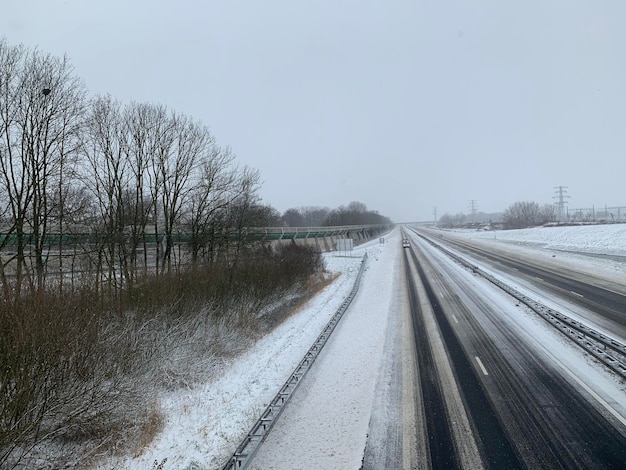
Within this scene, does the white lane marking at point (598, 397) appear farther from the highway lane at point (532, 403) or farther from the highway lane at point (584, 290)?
the highway lane at point (584, 290)

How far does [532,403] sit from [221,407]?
271 inches

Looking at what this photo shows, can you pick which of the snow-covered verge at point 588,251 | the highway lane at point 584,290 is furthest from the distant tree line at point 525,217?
the highway lane at point 584,290

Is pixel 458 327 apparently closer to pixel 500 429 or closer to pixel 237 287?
pixel 500 429

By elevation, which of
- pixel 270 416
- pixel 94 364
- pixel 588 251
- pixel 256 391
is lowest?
pixel 256 391

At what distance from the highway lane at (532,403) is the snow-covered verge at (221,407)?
4617 mm

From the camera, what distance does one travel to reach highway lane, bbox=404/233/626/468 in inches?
243

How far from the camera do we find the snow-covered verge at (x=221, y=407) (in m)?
6.52

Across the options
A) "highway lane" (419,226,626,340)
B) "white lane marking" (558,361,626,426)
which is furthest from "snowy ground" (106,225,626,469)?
"highway lane" (419,226,626,340)

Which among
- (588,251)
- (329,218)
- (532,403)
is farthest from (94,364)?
(329,218)

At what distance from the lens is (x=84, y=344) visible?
7785 millimetres

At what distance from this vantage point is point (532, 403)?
805cm

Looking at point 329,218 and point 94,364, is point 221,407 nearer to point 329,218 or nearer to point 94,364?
point 94,364

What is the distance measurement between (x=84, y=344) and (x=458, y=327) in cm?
1263

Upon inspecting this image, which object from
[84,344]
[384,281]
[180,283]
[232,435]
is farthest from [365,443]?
[384,281]
